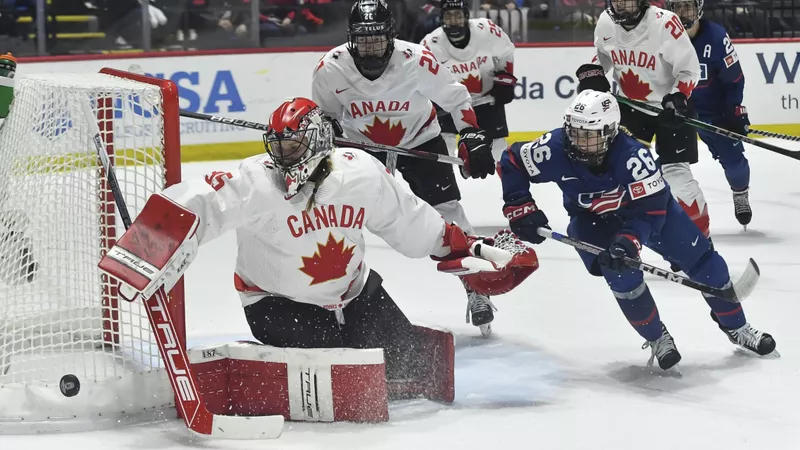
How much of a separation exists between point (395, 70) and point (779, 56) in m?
4.77

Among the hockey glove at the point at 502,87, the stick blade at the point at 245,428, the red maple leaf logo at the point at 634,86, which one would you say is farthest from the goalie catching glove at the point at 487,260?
the hockey glove at the point at 502,87

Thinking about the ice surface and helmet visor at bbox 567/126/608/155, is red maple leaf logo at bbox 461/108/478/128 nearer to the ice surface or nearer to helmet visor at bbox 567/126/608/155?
the ice surface

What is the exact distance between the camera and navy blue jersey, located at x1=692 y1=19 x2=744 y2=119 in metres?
6.06

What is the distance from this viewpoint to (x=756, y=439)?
3334mm

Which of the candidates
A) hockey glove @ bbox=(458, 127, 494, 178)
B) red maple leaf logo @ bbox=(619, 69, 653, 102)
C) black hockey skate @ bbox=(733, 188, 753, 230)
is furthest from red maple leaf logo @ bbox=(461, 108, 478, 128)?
black hockey skate @ bbox=(733, 188, 753, 230)

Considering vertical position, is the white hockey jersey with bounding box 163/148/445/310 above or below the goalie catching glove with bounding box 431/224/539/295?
above

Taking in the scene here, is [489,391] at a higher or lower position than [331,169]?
lower

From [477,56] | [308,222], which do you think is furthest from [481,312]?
[477,56]

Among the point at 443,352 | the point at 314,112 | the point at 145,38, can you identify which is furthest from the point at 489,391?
the point at 145,38

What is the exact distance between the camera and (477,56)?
645 centimetres

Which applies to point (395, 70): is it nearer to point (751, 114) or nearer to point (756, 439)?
point (756, 439)

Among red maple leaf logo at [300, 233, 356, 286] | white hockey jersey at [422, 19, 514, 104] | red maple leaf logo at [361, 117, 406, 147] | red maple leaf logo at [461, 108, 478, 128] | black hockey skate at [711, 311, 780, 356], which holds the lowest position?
black hockey skate at [711, 311, 780, 356]

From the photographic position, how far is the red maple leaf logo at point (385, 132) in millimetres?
4953

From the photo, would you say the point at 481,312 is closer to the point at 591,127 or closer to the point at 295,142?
the point at 591,127
